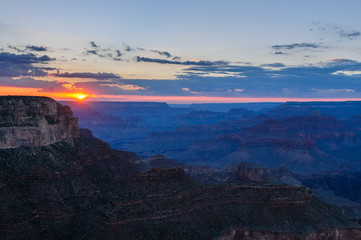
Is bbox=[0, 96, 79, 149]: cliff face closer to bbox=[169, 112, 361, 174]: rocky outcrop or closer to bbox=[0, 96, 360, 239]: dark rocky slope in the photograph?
bbox=[0, 96, 360, 239]: dark rocky slope

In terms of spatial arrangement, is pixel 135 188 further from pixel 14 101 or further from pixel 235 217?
pixel 14 101

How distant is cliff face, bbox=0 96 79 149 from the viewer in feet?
182

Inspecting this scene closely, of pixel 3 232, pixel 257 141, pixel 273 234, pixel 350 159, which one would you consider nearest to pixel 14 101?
pixel 3 232

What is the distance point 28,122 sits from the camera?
58.4 m

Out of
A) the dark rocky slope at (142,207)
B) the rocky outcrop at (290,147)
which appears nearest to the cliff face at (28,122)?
the dark rocky slope at (142,207)

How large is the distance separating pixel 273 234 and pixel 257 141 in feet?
406

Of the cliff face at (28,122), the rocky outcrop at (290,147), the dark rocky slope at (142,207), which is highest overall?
the cliff face at (28,122)

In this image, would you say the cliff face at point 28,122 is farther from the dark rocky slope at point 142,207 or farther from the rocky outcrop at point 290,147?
the rocky outcrop at point 290,147

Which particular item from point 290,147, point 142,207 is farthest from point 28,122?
point 290,147

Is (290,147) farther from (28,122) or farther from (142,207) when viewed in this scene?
(142,207)

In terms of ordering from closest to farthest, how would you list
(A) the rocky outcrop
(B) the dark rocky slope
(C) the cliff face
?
(B) the dark rocky slope, (C) the cliff face, (A) the rocky outcrop

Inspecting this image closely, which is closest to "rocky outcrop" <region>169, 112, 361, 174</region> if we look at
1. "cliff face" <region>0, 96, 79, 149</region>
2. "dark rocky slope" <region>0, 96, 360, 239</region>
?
"dark rocky slope" <region>0, 96, 360, 239</region>

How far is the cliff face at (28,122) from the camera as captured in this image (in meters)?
55.4

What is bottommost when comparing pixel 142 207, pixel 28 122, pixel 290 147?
pixel 290 147
